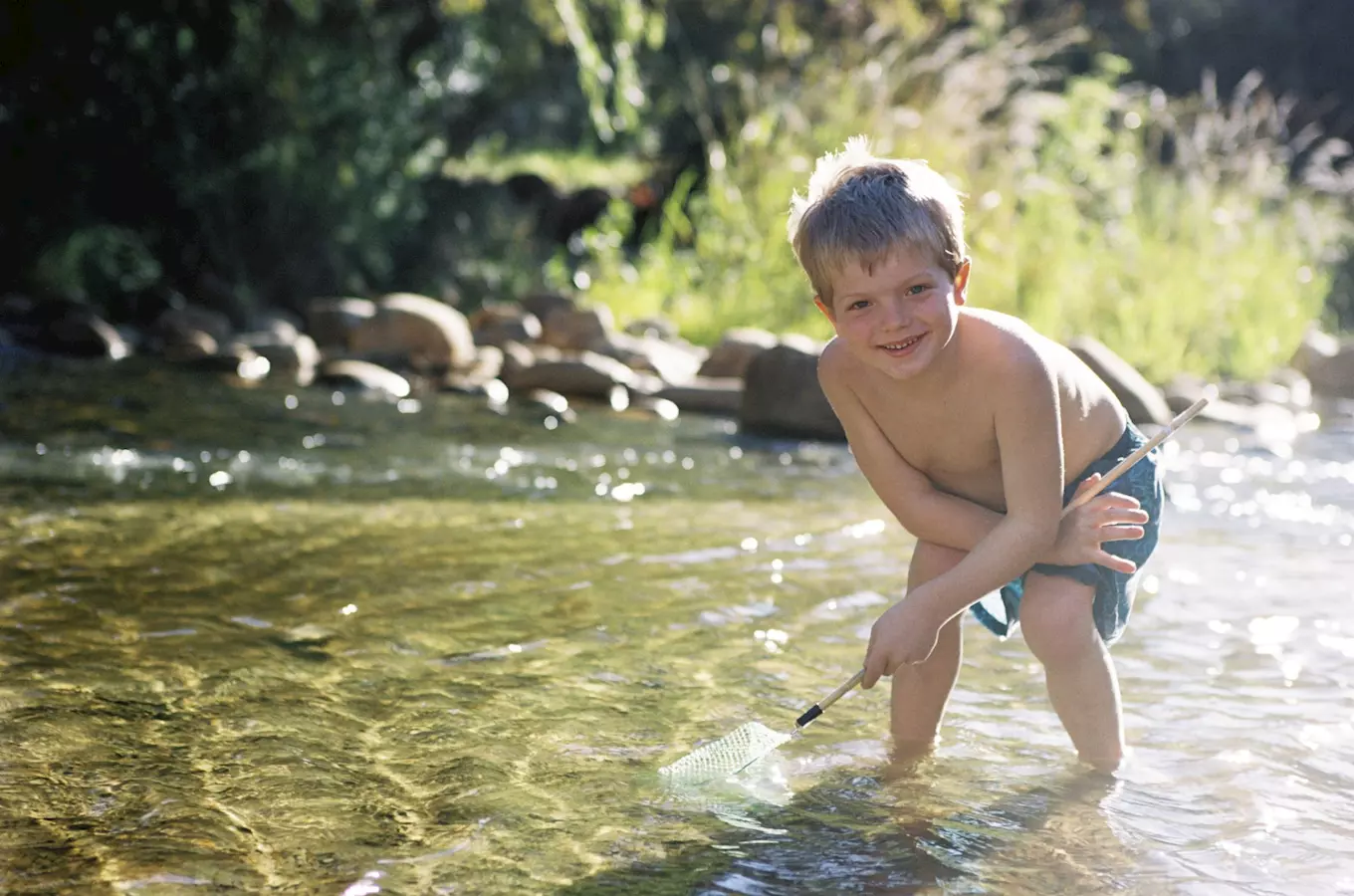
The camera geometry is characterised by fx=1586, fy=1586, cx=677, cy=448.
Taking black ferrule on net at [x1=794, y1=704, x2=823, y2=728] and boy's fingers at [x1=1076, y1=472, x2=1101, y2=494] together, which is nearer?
black ferrule on net at [x1=794, y1=704, x2=823, y2=728]

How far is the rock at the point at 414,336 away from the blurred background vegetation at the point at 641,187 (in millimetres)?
1571

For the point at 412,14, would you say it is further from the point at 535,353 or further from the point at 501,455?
the point at 501,455

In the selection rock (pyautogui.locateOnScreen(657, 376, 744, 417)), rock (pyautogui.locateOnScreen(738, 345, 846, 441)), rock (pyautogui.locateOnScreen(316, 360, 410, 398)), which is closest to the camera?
rock (pyautogui.locateOnScreen(738, 345, 846, 441))

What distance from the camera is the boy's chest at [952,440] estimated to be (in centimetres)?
283

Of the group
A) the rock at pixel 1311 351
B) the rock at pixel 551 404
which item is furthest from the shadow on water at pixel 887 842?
the rock at pixel 1311 351

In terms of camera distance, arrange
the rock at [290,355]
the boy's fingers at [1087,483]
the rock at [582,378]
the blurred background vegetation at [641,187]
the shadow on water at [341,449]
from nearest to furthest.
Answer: the boy's fingers at [1087,483] → the shadow on water at [341,449] → the rock at [582,378] → the blurred background vegetation at [641,187] → the rock at [290,355]

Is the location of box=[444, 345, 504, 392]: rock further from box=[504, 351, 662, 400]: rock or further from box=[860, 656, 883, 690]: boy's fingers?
box=[860, 656, 883, 690]: boy's fingers

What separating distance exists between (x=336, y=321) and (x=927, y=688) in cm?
933

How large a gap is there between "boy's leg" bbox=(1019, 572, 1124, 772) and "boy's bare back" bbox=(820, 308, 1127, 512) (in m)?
0.21

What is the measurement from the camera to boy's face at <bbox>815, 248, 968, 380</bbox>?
2666 millimetres

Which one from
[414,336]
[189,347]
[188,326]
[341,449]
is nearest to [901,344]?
[341,449]

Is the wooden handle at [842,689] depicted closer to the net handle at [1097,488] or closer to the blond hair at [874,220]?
the net handle at [1097,488]

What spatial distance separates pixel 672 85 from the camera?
1639 cm

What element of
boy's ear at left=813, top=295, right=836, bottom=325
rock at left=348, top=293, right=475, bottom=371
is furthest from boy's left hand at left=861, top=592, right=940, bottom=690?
rock at left=348, top=293, right=475, bottom=371
